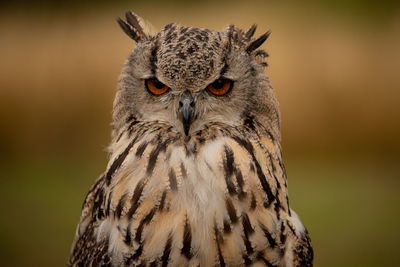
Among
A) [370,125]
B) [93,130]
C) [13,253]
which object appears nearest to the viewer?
[13,253]

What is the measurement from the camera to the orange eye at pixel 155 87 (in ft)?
3.66

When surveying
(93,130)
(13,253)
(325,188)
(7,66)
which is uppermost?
(7,66)

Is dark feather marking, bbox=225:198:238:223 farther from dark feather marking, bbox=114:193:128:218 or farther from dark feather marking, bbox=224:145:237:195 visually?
dark feather marking, bbox=114:193:128:218

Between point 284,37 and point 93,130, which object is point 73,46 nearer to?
point 93,130

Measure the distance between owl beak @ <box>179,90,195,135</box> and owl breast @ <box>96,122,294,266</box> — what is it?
0.05 meters

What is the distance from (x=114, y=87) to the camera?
354 cm

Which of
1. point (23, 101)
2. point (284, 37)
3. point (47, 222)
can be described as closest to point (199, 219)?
point (284, 37)

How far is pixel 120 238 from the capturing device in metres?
1.07

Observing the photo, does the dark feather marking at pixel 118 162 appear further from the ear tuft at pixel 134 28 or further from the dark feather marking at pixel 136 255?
the ear tuft at pixel 134 28

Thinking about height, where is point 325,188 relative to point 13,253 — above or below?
above

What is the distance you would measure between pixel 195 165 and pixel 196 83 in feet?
0.61

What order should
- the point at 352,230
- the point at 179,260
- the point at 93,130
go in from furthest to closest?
the point at 93,130 → the point at 352,230 → the point at 179,260

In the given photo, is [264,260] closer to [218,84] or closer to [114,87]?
[218,84]

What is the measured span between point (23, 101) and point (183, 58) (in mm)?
2921
